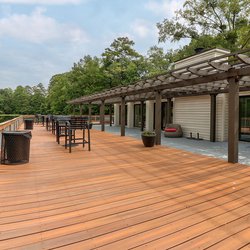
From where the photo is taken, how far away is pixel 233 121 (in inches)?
200

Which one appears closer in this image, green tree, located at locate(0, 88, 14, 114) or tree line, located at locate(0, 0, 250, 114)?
tree line, located at locate(0, 0, 250, 114)

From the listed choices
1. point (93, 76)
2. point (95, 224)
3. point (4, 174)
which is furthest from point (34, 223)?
point (93, 76)

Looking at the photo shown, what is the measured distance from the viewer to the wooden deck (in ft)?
5.98

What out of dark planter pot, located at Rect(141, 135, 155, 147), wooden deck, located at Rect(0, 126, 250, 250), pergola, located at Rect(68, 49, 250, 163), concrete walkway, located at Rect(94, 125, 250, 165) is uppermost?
pergola, located at Rect(68, 49, 250, 163)

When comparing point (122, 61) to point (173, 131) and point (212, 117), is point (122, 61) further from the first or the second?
point (212, 117)

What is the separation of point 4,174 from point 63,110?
2817 centimetres

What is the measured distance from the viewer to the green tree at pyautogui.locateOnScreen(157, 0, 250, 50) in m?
15.8

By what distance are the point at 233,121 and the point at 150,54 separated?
83.7 ft

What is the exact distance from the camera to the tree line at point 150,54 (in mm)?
16094

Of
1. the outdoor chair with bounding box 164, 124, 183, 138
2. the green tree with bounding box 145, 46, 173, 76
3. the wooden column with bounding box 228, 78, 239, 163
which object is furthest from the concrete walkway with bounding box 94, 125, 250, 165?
the green tree with bounding box 145, 46, 173, 76

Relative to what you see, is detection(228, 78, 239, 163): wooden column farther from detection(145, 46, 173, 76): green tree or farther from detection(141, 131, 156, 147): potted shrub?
detection(145, 46, 173, 76): green tree

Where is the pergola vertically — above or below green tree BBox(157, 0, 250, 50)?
below

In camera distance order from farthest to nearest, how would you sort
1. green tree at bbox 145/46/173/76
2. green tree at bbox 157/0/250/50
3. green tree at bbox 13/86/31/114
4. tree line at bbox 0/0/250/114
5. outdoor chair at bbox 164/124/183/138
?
green tree at bbox 13/86/31/114
green tree at bbox 145/46/173/76
tree line at bbox 0/0/250/114
green tree at bbox 157/0/250/50
outdoor chair at bbox 164/124/183/138

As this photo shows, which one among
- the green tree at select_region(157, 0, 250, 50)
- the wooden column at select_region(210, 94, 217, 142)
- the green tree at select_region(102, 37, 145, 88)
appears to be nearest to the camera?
the wooden column at select_region(210, 94, 217, 142)
